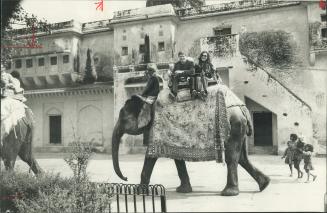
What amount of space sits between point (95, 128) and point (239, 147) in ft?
36.1

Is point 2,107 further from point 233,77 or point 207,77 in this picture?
point 233,77

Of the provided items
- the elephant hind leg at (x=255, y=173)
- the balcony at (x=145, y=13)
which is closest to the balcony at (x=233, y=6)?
the balcony at (x=145, y=13)

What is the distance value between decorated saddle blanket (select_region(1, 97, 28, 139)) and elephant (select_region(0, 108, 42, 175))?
0.24ft

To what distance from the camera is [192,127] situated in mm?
6199

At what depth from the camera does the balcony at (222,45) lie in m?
14.2

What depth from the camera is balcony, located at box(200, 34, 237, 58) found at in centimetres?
1417

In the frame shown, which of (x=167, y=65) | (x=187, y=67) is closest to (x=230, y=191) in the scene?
(x=187, y=67)

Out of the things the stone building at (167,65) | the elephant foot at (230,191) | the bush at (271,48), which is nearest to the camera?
the elephant foot at (230,191)

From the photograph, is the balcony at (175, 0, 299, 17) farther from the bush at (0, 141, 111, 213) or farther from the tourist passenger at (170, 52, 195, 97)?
the bush at (0, 141, 111, 213)

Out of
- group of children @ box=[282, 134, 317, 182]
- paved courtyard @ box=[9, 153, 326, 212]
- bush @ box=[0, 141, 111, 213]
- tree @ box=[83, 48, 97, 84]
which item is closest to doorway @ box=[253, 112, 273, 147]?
paved courtyard @ box=[9, 153, 326, 212]

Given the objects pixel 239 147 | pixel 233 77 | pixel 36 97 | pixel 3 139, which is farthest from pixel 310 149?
pixel 36 97

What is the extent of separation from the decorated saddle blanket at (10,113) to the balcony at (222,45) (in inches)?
352

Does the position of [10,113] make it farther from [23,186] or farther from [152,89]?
[152,89]

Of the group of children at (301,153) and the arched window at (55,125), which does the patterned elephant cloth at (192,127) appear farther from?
the arched window at (55,125)
